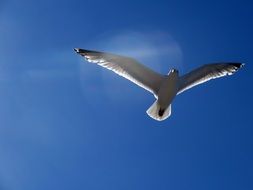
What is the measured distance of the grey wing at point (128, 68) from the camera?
49.3 feet

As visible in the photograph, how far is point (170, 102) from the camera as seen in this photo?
14898mm

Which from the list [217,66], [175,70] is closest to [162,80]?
[175,70]

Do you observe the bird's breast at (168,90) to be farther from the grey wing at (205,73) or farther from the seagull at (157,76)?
the grey wing at (205,73)

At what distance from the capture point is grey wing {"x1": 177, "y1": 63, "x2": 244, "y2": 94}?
15.3 meters

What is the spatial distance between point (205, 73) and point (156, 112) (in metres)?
1.88

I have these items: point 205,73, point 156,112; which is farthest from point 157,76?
point 205,73

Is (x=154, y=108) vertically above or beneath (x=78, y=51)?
beneath

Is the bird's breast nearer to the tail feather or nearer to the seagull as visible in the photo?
the seagull

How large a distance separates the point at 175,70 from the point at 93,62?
2.25 meters

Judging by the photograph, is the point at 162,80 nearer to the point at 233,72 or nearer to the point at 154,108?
the point at 154,108

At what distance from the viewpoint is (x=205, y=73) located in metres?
15.5

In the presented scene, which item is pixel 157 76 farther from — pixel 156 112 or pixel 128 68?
pixel 156 112

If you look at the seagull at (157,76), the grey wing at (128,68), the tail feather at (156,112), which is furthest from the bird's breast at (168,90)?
the grey wing at (128,68)

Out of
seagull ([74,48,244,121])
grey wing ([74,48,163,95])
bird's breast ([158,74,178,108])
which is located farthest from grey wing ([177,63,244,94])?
grey wing ([74,48,163,95])
